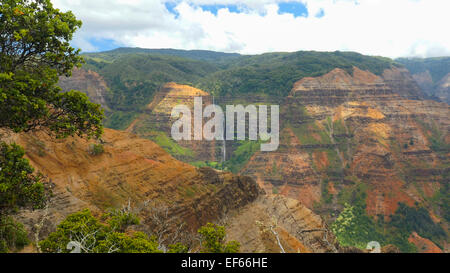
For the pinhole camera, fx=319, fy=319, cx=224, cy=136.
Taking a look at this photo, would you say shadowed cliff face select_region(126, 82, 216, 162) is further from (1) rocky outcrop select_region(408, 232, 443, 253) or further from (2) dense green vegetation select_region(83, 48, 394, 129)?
(1) rocky outcrop select_region(408, 232, 443, 253)

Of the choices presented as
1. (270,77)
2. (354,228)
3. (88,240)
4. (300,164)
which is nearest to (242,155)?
(300,164)

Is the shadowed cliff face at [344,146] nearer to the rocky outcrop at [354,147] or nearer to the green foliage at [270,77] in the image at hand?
the rocky outcrop at [354,147]

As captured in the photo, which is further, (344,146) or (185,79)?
(185,79)

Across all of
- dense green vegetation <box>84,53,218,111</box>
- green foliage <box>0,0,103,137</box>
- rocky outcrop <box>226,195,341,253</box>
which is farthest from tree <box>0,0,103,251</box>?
dense green vegetation <box>84,53,218,111</box>

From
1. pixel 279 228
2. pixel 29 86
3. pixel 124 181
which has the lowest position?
pixel 279 228

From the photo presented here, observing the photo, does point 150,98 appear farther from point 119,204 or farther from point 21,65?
point 21,65

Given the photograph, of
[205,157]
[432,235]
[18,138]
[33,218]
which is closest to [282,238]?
[33,218]

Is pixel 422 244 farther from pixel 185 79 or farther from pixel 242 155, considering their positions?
pixel 185 79
